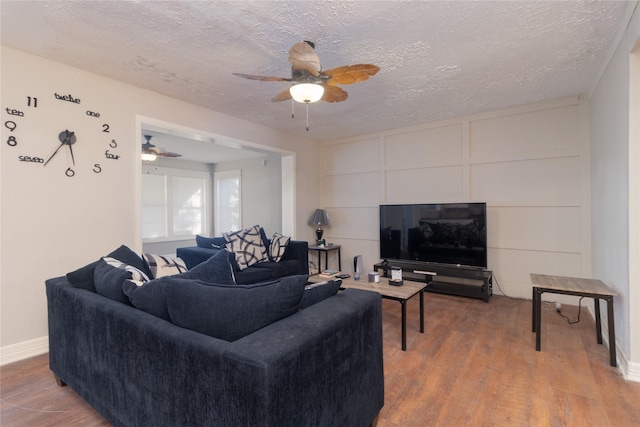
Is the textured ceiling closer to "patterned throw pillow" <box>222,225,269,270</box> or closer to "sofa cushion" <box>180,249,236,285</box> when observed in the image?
"sofa cushion" <box>180,249,236,285</box>

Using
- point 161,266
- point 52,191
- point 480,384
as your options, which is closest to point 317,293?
point 161,266

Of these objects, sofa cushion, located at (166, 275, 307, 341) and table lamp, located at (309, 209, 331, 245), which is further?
table lamp, located at (309, 209, 331, 245)

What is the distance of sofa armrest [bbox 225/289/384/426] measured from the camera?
95cm

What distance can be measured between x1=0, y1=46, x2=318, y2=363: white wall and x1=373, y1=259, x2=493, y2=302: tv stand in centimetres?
339

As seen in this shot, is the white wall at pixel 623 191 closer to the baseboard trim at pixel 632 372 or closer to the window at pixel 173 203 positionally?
the baseboard trim at pixel 632 372

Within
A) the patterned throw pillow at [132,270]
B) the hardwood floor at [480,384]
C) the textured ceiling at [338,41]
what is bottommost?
the hardwood floor at [480,384]

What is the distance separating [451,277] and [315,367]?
3487mm

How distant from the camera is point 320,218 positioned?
17.3 feet

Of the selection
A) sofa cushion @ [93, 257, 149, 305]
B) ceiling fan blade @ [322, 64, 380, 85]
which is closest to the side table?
ceiling fan blade @ [322, 64, 380, 85]

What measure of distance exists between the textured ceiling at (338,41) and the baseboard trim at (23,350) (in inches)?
94.5

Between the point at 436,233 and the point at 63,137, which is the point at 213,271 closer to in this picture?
the point at 63,137

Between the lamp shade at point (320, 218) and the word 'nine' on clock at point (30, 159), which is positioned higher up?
the word 'nine' on clock at point (30, 159)

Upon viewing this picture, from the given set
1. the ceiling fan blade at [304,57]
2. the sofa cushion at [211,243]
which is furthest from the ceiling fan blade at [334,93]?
the sofa cushion at [211,243]

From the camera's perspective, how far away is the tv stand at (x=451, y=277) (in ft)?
12.4
